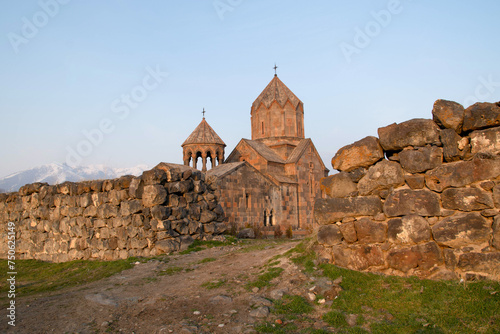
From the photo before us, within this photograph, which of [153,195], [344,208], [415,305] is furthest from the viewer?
[153,195]

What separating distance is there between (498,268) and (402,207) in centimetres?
113

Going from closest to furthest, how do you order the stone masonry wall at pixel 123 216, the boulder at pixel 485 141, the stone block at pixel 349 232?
1. the boulder at pixel 485 141
2. the stone block at pixel 349 232
3. the stone masonry wall at pixel 123 216

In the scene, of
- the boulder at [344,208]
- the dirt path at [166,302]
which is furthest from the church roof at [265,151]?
the boulder at [344,208]

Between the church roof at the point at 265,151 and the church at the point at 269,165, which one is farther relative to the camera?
the church roof at the point at 265,151

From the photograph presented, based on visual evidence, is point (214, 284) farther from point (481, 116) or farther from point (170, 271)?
point (481, 116)

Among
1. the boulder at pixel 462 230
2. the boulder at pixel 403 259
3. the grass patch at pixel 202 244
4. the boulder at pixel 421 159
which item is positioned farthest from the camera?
the grass patch at pixel 202 244

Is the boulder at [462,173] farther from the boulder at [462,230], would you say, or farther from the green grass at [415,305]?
the green grass at [415,305]

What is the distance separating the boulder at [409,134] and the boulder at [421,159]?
9 centimetres

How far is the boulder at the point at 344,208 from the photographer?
480 cm

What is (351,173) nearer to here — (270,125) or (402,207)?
(402,207)

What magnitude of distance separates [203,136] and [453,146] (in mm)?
20716

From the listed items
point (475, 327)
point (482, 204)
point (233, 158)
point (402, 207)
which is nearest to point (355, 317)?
point (475, 327)

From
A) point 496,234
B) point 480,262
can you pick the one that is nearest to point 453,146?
point 496,234

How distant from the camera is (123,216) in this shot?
8273 mm
